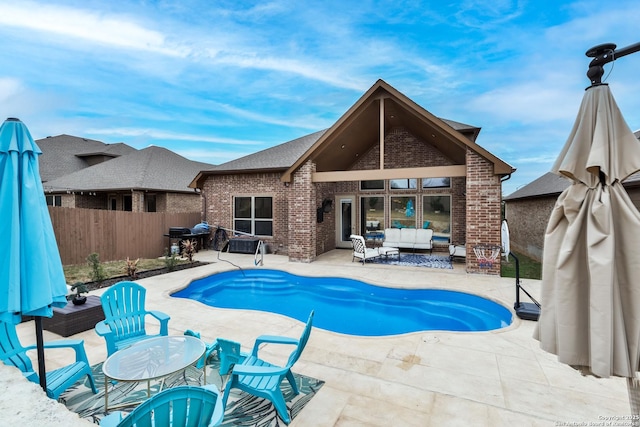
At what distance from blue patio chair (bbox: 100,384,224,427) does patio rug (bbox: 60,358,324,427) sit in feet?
3.82

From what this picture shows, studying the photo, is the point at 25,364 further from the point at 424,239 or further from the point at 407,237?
the point at 424,239

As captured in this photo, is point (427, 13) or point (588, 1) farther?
point (427, 13)

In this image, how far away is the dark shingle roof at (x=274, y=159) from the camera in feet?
44.5

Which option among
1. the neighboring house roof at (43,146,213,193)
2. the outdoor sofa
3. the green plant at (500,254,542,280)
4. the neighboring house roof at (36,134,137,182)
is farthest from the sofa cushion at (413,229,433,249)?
the neighboring house roof at (36,134,137,182)

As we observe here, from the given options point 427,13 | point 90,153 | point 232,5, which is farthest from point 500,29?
point 90,153

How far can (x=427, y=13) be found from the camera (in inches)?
398

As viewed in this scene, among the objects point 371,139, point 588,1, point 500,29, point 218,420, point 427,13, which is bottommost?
point 218,420

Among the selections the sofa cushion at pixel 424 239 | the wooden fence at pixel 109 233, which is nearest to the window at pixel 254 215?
the wooden fence at pixel 109 233

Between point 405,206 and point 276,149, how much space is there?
7255 mm

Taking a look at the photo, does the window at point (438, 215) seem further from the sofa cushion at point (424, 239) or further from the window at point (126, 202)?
the window at point (126, 202)

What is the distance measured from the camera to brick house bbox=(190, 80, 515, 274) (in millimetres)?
10398

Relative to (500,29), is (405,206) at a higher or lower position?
lower

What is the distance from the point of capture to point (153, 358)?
10.6 feet

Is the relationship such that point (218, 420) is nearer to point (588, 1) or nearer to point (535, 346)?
point (535, 346)
